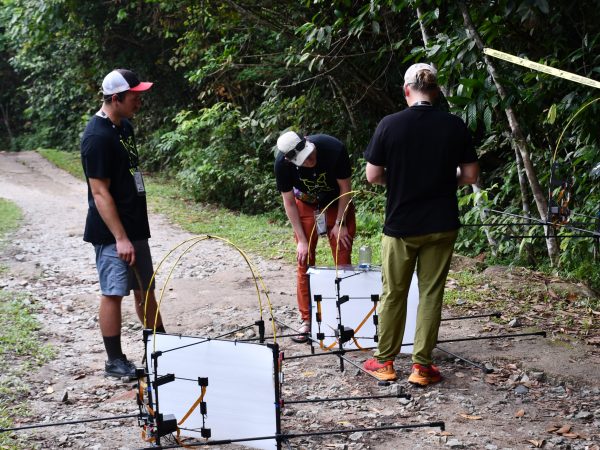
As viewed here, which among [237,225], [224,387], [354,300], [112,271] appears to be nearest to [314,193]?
[354,300]

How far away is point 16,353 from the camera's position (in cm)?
514

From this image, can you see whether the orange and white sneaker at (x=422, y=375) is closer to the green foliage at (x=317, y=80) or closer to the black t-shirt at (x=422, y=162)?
the black t-shirt at (x=422, y=162)

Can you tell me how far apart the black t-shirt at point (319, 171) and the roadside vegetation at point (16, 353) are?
2.11 meters

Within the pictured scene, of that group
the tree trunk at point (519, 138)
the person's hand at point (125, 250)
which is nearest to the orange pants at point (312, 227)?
the person's hand at point (125, 250)

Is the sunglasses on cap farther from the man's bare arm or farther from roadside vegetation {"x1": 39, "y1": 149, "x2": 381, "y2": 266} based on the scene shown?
roadside vegetation {"x1": 39, "y1": 149, "x2": 381, "y2": 266}

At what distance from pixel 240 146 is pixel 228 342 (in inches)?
392

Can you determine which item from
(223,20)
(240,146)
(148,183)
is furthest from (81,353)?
(148,183)

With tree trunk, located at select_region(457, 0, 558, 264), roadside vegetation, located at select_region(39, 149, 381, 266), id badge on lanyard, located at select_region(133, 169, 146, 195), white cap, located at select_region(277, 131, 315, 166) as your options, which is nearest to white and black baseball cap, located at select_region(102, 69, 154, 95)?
id badge on lanyard, located at select_region(133, 169, 146, 195)

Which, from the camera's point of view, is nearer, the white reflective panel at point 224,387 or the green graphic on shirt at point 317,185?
the white reflective panel at point 224,387

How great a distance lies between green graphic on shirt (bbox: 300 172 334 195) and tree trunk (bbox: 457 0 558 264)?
5.57ft

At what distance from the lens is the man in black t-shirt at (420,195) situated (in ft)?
12.7

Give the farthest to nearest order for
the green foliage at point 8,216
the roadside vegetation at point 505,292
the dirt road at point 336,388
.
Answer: the green foliage at point 8,216, the roadside vegetation at point 505,292, the dirt road at point 336,388

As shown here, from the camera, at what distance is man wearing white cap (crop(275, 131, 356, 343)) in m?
4.83

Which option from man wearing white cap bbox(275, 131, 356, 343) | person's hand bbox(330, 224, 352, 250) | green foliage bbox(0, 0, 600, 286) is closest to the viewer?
man wearing white cap bbox(275, 131, 356, 343)
